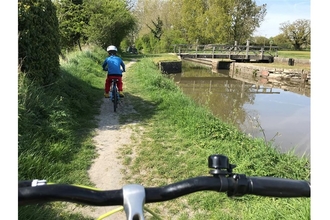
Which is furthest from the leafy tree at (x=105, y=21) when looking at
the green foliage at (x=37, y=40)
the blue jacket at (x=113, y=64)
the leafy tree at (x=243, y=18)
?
the leafy tree at (x=243, y=18)

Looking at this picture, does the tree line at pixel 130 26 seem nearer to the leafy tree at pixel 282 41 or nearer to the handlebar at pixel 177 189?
the leafy tree at pixel 282 41

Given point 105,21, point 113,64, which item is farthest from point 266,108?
point 105,21

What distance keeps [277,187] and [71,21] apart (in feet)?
84.2

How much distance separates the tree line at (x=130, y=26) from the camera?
5.89 meters

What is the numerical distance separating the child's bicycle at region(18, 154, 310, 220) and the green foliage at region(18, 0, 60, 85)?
15.8ft

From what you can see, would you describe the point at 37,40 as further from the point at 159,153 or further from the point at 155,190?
the point at 155,190

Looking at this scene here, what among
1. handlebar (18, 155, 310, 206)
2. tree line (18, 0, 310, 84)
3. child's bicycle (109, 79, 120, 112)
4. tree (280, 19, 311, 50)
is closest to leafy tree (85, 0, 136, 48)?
tree line (18, 0, 310, 84)

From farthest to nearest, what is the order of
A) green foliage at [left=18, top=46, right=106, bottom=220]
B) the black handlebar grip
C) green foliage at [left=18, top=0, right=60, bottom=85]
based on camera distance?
green foliage at [left=18, top=0, right=60, bottom=85]
green foliage at [left=18, top=46, right=106, bottom=220]
the black handlebar grip

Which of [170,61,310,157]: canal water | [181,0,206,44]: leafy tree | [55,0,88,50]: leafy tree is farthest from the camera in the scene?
[181,0,206,44]: leafy tree

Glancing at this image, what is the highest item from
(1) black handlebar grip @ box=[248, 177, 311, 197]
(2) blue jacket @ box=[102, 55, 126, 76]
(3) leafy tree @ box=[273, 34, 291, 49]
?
(3) leafy tree @ box=[273, 34, 291, 49]

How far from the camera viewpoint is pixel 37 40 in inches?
231

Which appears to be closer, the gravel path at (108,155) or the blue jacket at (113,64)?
the gravel path at (108,155)

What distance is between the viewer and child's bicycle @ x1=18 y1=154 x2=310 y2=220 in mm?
922

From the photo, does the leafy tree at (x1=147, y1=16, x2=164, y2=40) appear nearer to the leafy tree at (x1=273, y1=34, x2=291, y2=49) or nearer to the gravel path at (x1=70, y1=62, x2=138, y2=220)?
the leafy tree at (x1=273, y1=34, x2=291, y2=49)
